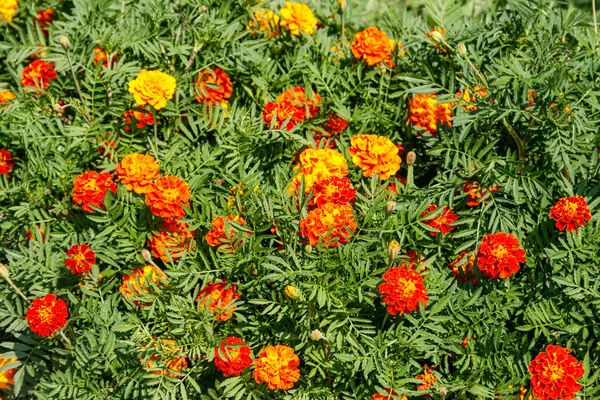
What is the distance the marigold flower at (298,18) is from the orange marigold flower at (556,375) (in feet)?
5.02

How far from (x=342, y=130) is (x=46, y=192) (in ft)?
3.47

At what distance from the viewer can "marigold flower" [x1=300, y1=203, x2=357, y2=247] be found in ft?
7.34

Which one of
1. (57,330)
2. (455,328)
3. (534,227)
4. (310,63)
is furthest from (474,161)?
(57,330)

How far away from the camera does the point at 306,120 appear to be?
9.18 feet

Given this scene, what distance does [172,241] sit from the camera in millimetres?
2506

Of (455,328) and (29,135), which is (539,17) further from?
(29,135)

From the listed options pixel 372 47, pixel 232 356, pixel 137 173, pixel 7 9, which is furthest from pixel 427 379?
pixel 7 9

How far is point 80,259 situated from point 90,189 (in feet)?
0.73

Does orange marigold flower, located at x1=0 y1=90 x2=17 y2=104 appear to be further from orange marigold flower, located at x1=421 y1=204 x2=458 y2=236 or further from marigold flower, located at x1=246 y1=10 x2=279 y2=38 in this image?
orange marigold flower, located at x1=421 y1=204 x2=458 y2=236

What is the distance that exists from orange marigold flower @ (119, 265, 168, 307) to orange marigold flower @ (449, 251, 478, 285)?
2.97ft

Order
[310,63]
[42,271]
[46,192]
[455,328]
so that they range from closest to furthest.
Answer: [455,328] → [42,271] → [46,192] → [310,63]

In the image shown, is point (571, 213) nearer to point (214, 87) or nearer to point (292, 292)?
point (292, 292)

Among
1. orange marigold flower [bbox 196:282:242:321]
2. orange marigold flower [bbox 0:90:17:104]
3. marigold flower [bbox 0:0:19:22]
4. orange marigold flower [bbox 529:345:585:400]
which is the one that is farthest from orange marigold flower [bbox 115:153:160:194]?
orange marigold flower [bbox 529:345:585:400]

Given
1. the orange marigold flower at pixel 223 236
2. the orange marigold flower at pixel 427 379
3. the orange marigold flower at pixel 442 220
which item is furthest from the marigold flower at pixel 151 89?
the orange marigold flower at pixel 427 379
